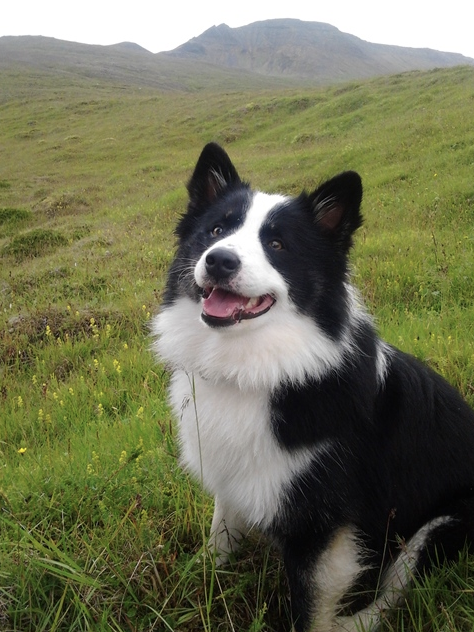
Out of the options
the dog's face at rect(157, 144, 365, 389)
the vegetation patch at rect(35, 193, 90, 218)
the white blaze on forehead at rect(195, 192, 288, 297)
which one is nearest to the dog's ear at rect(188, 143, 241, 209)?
the dog's face at rect(157, 144, 365, 389)

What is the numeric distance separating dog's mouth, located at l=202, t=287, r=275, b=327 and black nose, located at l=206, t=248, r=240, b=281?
145mm

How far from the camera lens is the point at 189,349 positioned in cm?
246

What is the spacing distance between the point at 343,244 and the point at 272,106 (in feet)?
107

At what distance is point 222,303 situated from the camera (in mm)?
2301

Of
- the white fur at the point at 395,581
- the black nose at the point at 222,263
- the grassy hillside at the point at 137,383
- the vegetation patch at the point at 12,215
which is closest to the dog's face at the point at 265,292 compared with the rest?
the black nose at the point at 222,263

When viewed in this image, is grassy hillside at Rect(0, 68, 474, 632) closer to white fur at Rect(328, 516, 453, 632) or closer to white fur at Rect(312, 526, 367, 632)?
white fur at Rect(328, 516, 453, 632)

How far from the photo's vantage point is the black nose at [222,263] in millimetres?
2156

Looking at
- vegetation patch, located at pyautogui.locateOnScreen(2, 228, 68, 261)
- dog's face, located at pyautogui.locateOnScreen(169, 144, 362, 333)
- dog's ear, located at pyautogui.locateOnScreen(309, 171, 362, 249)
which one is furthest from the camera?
vegetation patch, located at pyautogui.locateOnScreen(2, 228, 68, 261)

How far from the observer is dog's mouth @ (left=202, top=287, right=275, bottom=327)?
2240mm

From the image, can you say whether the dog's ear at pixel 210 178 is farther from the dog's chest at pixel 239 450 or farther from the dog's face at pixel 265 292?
the dog's chest at pixel 239 450

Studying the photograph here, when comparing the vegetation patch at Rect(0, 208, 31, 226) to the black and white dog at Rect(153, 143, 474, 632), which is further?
the vegetation patch at Rect(0, 208, 31, 226)

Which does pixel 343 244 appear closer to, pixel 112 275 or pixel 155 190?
pixel 112 275

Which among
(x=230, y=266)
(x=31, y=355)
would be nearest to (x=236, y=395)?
(x=230, y=266)

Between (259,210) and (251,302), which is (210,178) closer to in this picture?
(259,210)
